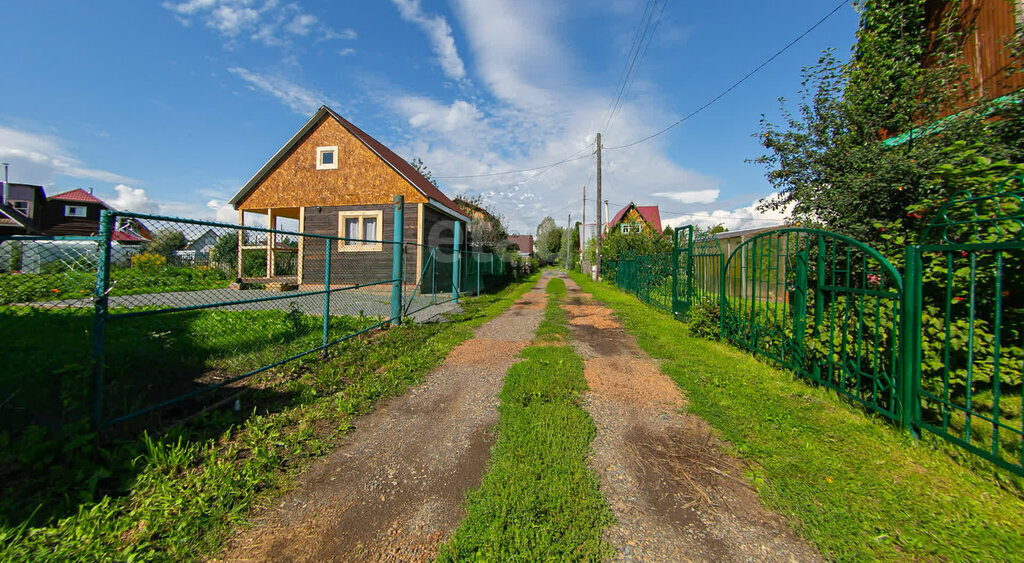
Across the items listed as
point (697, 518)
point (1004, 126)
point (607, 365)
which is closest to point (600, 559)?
point (697, 518)

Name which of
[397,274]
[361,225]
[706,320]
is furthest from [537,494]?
[361,225]

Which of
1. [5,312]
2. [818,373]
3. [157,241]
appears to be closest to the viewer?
[5,312]

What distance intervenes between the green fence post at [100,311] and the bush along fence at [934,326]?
17.7 ft

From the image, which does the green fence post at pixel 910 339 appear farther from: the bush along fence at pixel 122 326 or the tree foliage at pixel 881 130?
the bush along fence at pixel 122 326

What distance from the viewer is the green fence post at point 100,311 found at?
7.99 feet

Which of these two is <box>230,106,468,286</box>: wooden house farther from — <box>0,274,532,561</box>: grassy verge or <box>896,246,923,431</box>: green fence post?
<box>896,246,923,431</box>: green fence post

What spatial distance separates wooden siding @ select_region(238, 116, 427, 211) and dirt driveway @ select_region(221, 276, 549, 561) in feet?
32.9

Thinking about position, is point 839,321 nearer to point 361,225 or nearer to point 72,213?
point 361,225

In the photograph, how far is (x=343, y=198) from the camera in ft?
42.4

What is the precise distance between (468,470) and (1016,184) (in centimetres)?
444

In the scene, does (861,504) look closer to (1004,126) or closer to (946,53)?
(1004,126)

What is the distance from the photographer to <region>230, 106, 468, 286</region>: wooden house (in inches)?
495

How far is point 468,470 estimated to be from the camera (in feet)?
8.22

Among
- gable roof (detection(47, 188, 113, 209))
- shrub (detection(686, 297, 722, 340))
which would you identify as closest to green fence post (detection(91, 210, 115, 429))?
shrub (detection(686, 297, 722, 340))
